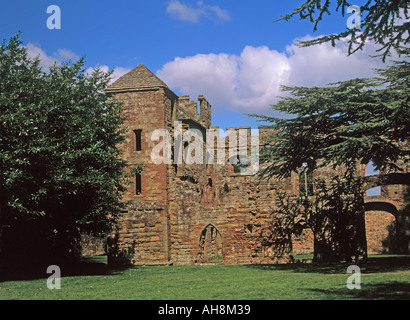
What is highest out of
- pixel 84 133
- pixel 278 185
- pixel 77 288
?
pixel 84 133

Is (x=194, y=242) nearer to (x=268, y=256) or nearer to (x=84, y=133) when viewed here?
(x=268, y=256)

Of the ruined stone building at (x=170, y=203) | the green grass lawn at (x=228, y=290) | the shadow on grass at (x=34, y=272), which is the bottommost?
the shadow on grass at (x=34, y=272)

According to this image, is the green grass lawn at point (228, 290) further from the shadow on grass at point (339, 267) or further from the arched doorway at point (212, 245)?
the arched doorway at point (212, 245)

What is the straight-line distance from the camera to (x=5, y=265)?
65.2 feet

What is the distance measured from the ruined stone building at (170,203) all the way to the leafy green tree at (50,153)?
4926 millimetres

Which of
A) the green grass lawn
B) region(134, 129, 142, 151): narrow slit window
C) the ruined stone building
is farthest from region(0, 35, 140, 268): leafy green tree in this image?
region(134, 129, 142, 151): narrow slit window

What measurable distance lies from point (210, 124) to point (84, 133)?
20.4 m

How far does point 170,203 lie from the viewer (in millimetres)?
26281

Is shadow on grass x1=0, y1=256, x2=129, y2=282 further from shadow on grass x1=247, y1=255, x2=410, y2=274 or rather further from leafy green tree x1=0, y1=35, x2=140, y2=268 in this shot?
shadow on grass x1=247, y1=255, x2=410, y2=274

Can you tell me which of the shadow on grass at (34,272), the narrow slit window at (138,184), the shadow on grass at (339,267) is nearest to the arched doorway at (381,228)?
the shadow on grass at (339,267)

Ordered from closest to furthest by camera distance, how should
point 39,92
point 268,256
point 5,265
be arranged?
point 39,92 < point 5,265 < point 268,256

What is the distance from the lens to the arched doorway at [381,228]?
3578cm
